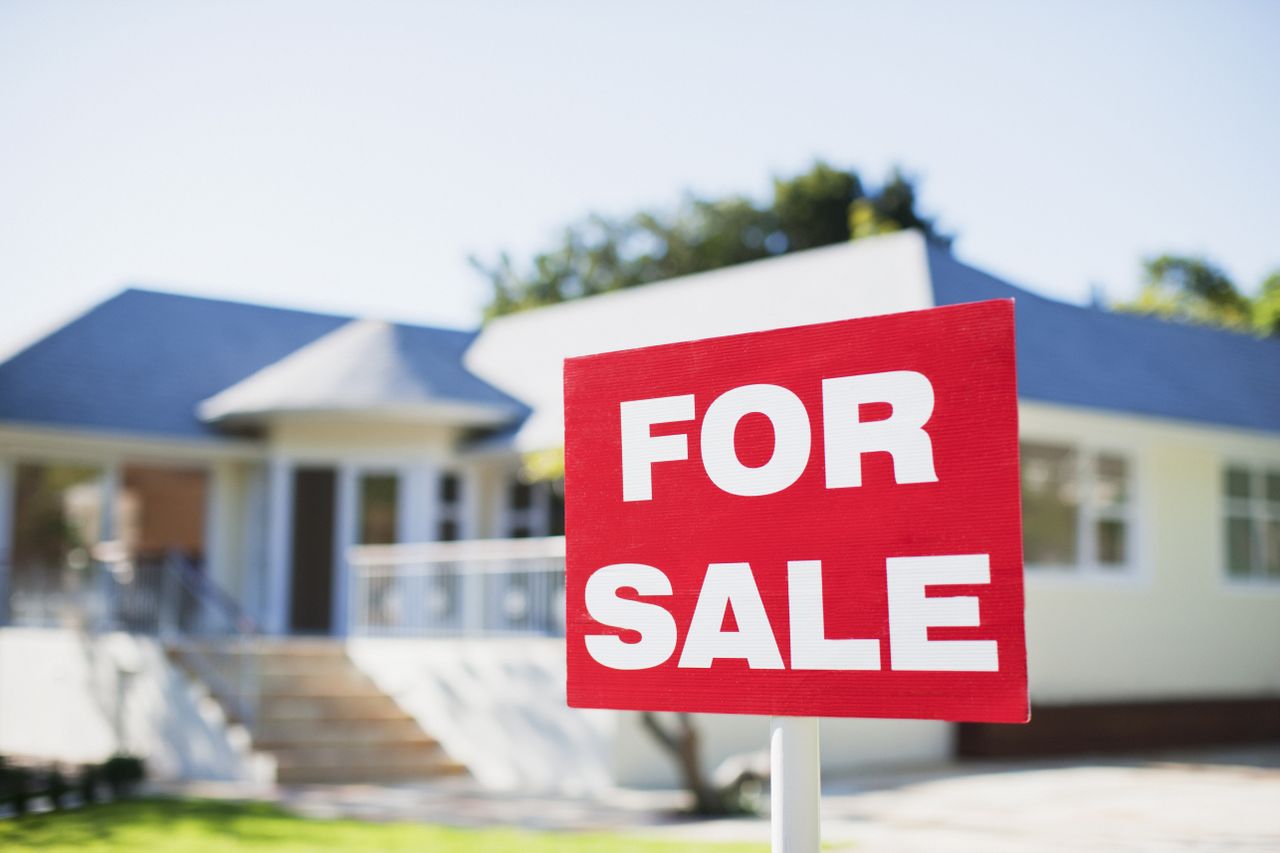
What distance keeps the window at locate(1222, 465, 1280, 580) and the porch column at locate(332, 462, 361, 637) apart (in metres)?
11.3

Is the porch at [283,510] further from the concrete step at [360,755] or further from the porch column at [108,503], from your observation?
the concrete step at [360,755]

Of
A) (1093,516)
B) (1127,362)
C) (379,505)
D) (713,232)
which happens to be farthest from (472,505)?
(713,232)

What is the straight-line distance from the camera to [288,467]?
18.4 meters

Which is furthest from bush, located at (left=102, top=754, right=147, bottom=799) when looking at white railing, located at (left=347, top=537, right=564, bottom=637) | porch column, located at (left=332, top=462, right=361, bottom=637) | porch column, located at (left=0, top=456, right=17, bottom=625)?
porch column, located at (left=0, top=456, right=17, bottom=625)

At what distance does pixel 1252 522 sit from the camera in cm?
1880

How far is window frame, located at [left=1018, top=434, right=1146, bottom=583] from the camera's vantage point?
16.2 m

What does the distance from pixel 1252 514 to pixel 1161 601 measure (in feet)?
8.55

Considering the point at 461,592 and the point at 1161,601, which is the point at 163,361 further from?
the point at 1161,601

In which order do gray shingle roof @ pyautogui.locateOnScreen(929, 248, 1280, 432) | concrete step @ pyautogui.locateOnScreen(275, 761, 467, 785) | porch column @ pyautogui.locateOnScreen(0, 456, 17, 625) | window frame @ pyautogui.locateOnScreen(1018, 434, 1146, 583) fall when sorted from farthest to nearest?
1. porch column @ pyautogui.locateOnScreen(0, 456, 17, 625)
2. window frame @ pyautogui.locateOnScreen(1018, 434, 1146, 583)
3. gray shingle roof @ pyautogui.locateOnScreen(929, 248, 1280, 432)
4. concrete step @ pyautogui.locateOnScreen(275, 761, 467, 785)

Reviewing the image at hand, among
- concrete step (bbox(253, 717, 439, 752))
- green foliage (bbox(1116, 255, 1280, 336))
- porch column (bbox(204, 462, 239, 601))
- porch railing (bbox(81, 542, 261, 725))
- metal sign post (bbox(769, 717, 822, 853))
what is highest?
green foliage (bbox(1116, 255, 1280, 336))

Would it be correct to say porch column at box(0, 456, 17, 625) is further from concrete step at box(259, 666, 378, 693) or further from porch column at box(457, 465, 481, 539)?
porch column at box(457, 465, 481, 539)

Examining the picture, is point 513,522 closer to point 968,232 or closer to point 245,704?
point 245,704

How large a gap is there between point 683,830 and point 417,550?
6210 millimetres

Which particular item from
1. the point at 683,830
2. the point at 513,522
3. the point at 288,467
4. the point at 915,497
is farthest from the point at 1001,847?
the point at 288,467
